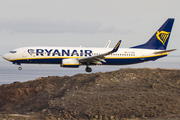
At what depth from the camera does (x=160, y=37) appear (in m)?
57.0

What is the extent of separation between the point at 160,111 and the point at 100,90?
811cm

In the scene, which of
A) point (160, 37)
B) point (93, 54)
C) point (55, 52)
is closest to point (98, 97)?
point (55, 52)

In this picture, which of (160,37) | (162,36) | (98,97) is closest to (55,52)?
(98,97)

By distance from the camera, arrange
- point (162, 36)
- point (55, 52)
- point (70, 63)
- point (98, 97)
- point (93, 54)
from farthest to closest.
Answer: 1. point (162, 36)
2. point (93, 54)
3. point (55, 52)
4. point (70, 63)
5. point (98, 97)

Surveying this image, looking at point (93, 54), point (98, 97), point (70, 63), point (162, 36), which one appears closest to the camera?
point (98, 97)

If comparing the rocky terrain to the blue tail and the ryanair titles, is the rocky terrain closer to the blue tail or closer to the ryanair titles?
the ryanair titles

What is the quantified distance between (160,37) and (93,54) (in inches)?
609

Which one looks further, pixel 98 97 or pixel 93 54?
pixel 93 54

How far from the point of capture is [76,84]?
34844 millimetres

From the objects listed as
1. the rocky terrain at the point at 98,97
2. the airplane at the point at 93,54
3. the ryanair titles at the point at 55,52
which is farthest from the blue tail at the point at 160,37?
the rocky terrain at the point at 98,97

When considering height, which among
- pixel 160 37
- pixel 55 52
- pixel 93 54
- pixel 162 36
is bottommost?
pixel 93 54

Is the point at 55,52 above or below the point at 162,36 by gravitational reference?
below

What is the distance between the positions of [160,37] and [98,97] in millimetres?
32631

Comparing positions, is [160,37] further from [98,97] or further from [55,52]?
[98,97]
